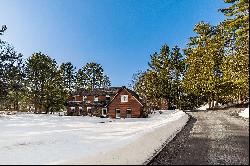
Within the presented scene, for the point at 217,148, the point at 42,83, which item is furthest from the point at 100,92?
the point at 217,148

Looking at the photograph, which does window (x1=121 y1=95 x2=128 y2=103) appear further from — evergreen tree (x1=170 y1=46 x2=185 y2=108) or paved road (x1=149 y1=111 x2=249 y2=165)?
paved road (x1=149 y1=111 x2=249 y2=165)

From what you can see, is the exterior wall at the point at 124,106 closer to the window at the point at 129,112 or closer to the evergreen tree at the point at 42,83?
the window at the point at 129,112

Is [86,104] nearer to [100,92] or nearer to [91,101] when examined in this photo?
[91,101]

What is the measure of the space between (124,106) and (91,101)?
1214 cm

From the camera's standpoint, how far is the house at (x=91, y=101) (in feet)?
240

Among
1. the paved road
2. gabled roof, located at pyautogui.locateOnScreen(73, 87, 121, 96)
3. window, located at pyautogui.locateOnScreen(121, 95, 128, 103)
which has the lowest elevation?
the paved road

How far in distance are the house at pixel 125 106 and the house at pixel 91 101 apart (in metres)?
5.82

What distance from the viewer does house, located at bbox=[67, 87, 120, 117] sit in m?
73.2

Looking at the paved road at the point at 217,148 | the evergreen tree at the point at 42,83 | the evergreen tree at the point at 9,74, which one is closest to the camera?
the paved road at the point at 217,148

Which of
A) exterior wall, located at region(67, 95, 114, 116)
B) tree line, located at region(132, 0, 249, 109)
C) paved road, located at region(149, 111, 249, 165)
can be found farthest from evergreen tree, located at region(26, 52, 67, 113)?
paved road, located at region(149, 111, 249, 165)

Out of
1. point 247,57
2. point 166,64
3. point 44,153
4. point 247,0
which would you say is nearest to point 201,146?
point 247,57

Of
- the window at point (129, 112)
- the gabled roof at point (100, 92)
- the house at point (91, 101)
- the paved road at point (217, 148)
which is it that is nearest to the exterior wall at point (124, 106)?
the window at point (129, 112)

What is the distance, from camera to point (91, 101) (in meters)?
74.6

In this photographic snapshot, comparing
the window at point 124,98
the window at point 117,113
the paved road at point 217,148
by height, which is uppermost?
the window at point 124,98
